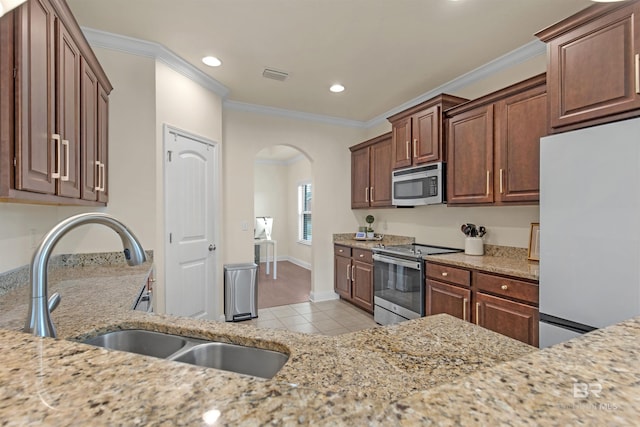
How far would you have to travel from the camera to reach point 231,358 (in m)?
0.96

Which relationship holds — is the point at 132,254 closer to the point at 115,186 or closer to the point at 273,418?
the point at 273,418

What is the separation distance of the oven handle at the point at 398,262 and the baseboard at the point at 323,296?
1.29 m

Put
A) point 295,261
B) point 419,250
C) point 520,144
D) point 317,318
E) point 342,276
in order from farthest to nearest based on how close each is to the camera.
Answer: point 295,261, point 342,276, point 317,318, point 419,250, point 520,144

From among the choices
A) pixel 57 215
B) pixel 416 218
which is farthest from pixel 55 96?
pixel 416 218

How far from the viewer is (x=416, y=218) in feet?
12.8

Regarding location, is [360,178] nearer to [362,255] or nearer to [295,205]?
[362,255]

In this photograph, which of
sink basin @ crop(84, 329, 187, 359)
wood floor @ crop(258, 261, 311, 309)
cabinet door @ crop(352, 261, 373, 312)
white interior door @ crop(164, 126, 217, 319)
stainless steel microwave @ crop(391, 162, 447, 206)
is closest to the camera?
sink basin @ crop(84, 329, 187, 359)

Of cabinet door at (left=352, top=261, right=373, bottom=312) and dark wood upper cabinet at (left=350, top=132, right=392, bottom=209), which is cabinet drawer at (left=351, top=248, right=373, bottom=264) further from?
dark wood upper cabinet at (left=350, top=132, right=392, bottom=209)

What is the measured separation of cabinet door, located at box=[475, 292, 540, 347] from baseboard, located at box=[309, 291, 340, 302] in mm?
2471

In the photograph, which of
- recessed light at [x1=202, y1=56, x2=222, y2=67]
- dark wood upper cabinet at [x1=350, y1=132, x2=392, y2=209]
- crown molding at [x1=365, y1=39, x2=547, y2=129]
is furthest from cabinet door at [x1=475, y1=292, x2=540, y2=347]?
recessed light at [x1=202, y1=56, x2=222, y2=67]

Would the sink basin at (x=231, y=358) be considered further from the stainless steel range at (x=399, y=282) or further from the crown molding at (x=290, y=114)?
the crown molding at (x=290, y=114)

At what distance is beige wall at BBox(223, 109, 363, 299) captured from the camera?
386 cm

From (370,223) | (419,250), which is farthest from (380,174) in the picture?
(419,250)

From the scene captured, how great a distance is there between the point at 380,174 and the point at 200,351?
351cm
